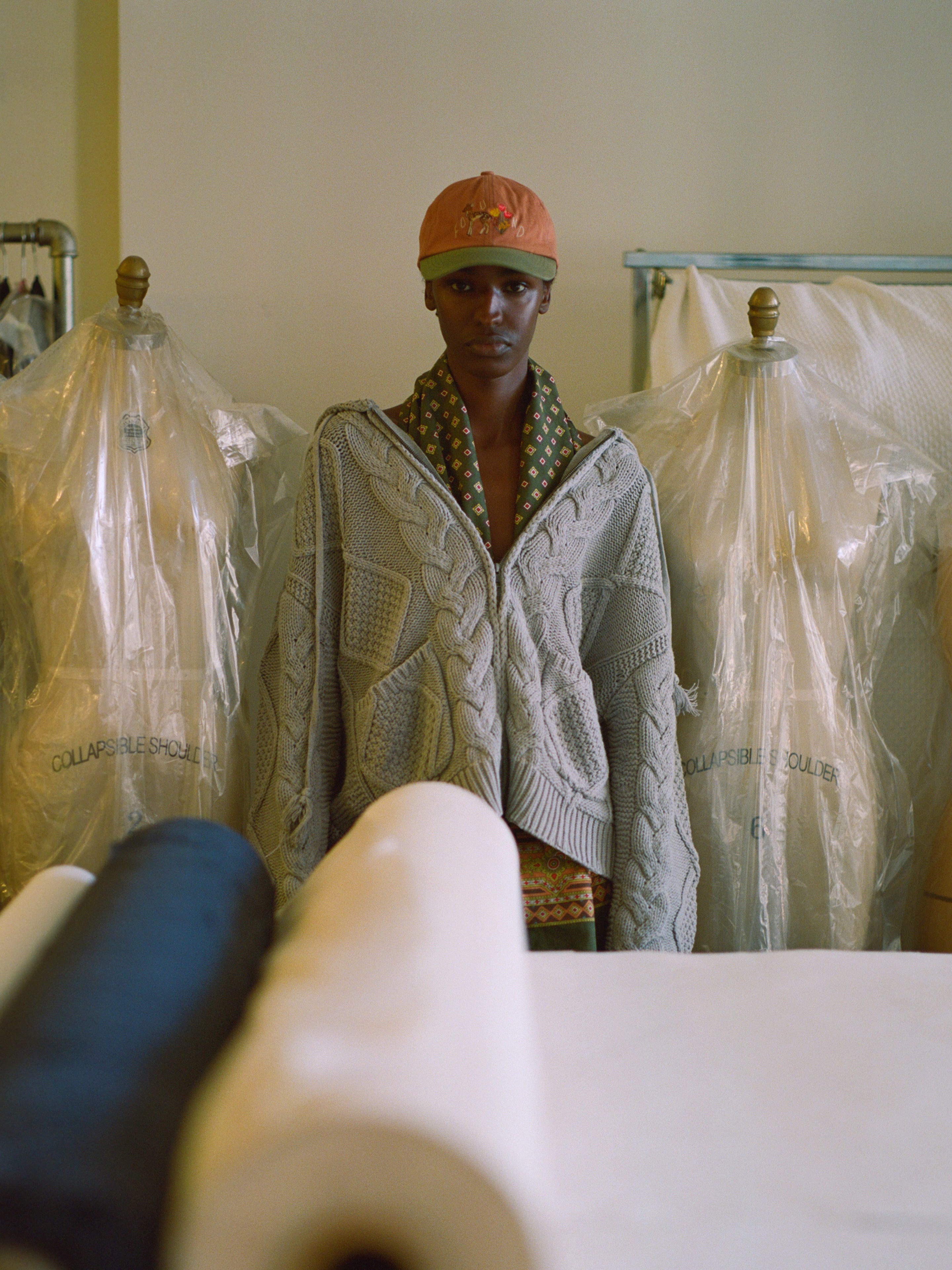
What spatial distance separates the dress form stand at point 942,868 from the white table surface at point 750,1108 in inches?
29.5

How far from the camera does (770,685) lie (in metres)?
1.67

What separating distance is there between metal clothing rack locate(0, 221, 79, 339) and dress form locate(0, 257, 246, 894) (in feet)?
0.92

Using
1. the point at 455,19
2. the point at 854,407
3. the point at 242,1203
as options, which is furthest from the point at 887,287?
the point at 242,1203

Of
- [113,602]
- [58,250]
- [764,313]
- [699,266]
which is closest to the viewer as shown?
[113,602]

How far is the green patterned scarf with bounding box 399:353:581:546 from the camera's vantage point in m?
1.55

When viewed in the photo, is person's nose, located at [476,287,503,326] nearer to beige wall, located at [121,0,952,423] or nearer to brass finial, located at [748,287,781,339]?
brass finial, located at [748,287,781,339]

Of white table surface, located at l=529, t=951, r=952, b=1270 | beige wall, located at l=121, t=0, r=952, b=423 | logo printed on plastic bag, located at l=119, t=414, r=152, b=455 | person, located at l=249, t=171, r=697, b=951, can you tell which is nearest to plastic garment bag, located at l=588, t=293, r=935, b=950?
person, located at l=249, t=171, r=697, b=951

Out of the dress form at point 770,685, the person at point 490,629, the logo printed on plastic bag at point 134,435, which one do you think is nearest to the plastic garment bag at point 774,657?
the dress form at point 770,685

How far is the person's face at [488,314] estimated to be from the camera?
1513 mm

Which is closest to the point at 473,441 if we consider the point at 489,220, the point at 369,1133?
the point at 489,220

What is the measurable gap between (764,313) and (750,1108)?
120 centimetres

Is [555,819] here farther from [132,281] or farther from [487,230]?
[132,281]

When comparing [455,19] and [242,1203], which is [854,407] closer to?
[455,19]

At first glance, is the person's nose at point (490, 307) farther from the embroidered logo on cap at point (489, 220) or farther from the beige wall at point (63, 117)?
the beige wall at point (63, 117)
